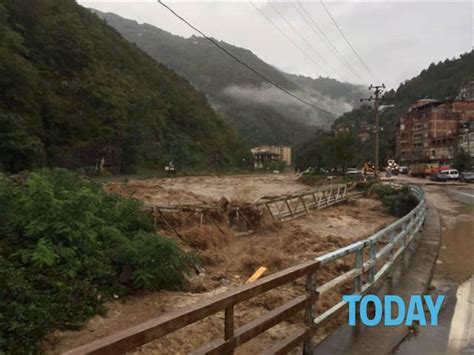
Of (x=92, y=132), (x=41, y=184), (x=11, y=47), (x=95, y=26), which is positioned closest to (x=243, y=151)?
(x=95, y=26)

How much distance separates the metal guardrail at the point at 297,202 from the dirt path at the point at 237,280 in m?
0.66

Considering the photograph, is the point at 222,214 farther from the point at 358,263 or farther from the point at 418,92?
the point at 418,92

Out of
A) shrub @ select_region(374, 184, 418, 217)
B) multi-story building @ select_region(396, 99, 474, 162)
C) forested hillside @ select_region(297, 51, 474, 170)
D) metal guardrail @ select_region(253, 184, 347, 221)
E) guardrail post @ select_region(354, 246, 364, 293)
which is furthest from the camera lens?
forested hillside @ select_region(297, 51, 474, 170)

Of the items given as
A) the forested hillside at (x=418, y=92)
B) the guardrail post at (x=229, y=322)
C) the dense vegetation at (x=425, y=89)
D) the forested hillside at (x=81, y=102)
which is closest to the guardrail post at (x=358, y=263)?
the guardrail post at (x=229, y=322)

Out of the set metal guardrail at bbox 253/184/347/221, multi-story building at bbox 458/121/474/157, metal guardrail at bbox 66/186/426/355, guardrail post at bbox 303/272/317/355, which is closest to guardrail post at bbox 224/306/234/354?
metal guardrail at bbox 66/186/426/355

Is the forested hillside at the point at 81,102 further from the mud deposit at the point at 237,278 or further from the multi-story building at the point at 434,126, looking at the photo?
the multi-story building at the point at 434,126

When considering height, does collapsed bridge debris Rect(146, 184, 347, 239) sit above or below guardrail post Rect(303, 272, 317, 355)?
below

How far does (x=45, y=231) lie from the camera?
7348 millimetres

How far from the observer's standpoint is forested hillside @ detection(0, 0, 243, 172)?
1655 inches

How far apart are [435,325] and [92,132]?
5557 cm

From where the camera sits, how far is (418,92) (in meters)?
158

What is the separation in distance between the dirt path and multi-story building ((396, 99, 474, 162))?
286 feet

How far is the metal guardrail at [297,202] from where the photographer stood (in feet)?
63.4

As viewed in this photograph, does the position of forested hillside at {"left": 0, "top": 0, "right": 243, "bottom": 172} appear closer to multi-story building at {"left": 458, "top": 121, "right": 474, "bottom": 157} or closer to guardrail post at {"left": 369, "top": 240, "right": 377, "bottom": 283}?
guardrail post at {"left": 369, "top": 240, "right": 377, "bottom": 283}
